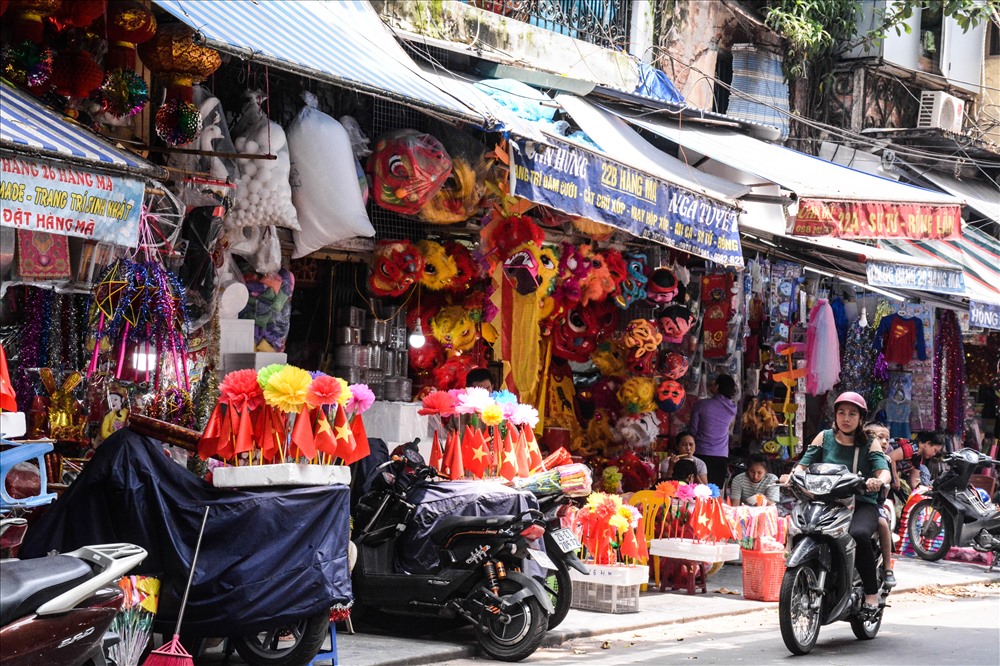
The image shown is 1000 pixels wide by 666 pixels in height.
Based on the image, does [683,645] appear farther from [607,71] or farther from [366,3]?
[607,71]

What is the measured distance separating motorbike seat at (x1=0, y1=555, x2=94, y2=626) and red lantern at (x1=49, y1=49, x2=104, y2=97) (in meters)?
3.10

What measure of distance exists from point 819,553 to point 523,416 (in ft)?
7.10

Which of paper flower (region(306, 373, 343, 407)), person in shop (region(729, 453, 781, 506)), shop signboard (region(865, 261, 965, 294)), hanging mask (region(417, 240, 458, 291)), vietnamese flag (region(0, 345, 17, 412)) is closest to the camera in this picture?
vietnamese flag (region(0, 345, 17, 412))

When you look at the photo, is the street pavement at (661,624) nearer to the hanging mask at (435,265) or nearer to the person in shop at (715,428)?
the person in shop at (715,428)

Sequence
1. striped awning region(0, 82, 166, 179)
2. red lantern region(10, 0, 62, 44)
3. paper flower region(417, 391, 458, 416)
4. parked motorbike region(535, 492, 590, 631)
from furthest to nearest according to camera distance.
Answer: paper flower region(417, 391, 458, 416) < parked motorbike region(535, 492, 590, 631) < red lantern region(10, 0, 62, 44) < striped awning region(0, 82, 166, 179)

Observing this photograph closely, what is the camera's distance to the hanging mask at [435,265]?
10.8 metres

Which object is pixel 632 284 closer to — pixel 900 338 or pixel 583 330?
pixel 583 330

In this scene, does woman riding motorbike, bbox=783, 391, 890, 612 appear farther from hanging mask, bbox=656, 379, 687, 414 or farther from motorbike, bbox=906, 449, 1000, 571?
motorbike, bbox=906, 449, 1000, 571

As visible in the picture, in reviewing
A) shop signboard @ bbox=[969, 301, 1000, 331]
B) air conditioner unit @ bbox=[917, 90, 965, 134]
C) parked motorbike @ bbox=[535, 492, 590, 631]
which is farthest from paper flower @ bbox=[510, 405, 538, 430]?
air conditioner unit @ bbox=[917, 90, 965, 134]

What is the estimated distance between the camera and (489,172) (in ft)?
33.7

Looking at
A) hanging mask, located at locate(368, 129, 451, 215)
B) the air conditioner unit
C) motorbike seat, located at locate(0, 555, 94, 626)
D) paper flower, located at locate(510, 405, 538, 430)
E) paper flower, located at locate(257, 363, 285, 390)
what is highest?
the air conditioner unit

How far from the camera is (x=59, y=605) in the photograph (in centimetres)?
518

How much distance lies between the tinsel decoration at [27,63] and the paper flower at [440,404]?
3232 millimetres

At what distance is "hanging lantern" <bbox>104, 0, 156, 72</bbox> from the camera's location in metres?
7.70
